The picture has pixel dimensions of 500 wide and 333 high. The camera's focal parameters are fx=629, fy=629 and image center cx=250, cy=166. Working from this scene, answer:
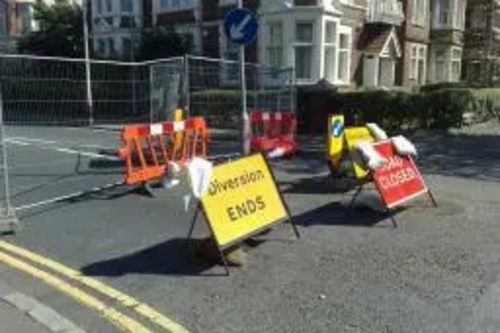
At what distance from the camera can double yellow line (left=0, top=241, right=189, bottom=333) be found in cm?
474

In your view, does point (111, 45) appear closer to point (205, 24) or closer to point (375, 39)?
point (205, 24)

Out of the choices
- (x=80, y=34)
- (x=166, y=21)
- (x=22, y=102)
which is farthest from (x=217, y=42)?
(x=22, y=102)

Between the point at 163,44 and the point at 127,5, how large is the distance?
5.79 m

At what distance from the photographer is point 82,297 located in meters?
5.27

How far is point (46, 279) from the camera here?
5.70 metres

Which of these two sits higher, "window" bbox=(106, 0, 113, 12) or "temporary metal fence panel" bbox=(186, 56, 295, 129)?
"window" bbox=(106, 0, 113, 12)

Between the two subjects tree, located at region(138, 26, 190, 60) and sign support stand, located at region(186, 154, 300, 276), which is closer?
sign support stand, located at region(186, 154, 300, 276)

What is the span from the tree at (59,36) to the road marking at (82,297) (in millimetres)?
27894

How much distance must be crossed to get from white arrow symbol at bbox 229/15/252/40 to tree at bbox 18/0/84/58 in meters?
24.4

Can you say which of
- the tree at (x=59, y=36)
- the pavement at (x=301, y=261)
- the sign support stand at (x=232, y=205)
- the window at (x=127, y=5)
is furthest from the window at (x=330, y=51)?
the sign support stand at (x=232, y=205)

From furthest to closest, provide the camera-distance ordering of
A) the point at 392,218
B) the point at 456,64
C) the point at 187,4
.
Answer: the point at 456,64, the point at 187,4, the point at 392,218

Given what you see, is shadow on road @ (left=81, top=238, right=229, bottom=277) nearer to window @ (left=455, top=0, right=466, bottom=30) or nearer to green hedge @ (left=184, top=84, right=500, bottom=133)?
green hedge @ (left=184, top=84, right=500, bottom=133)

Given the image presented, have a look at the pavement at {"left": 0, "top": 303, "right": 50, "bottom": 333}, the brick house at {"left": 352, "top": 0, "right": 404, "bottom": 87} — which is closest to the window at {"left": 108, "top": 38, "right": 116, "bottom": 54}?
the brick house at {"left": 352, "top": 0, "right": 404, "bottom": 87}

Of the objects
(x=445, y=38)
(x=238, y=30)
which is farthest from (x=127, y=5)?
→ (x=238, y=30)
